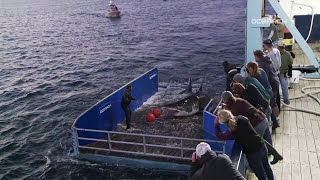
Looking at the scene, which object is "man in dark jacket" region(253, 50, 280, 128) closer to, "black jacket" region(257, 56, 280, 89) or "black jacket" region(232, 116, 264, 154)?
"black jacket" region(257, 56, 280, 89)

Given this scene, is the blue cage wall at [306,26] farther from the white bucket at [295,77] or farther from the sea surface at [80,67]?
the white bucket at [295,77]

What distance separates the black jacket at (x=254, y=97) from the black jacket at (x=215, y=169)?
3.32 meters

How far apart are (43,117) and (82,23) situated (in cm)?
5533

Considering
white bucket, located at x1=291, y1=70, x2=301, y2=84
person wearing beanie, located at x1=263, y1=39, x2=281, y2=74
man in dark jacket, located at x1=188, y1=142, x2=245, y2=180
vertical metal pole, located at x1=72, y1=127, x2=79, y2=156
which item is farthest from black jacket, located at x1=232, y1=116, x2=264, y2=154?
white bucket, located at x1=291, y1=70, x2=301, y2=84

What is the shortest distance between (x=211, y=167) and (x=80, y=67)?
1299 inches

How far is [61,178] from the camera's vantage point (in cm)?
1417

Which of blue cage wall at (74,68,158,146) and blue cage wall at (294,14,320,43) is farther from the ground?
blue cage wall at (294,14,320,43)

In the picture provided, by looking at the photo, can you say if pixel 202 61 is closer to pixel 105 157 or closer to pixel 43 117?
pixel 43 117

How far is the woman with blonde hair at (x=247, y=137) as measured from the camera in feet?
22.2

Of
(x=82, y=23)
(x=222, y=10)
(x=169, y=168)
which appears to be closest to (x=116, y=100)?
(x=169, y=168)

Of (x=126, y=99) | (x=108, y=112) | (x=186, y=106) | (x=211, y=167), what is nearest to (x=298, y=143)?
(x=211, y=167)

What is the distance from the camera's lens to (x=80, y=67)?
120ft

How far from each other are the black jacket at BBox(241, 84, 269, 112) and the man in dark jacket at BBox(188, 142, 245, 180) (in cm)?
324

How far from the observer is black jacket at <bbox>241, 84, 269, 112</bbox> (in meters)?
8.29
